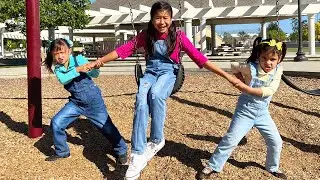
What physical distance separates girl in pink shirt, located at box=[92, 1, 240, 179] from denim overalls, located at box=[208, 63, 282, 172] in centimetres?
29

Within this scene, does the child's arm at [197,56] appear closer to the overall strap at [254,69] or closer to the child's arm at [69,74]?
the overall strap at [254,69]

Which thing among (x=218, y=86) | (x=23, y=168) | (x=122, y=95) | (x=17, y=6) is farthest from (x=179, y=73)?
(x=17, y=6)

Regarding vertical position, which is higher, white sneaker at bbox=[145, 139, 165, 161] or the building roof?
the building roof

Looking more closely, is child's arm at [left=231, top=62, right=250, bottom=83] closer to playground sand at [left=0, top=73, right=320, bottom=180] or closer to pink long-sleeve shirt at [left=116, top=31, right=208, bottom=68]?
pink long-sleeve shirt at [left=116, top=31, right=208, bottom=68]

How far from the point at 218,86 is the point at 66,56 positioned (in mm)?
4094

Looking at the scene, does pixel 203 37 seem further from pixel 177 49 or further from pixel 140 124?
pixel 140 124

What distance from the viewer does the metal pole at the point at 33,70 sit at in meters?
4.72

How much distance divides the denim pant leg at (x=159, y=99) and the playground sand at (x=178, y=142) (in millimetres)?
527

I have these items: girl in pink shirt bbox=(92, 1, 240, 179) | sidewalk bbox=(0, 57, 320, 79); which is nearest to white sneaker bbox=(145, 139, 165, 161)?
girl in pink shirt bbox=(92, 1, 240, 179)

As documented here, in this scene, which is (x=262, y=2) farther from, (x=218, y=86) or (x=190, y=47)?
(x=190, y=47)

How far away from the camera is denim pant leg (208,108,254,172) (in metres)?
3.79

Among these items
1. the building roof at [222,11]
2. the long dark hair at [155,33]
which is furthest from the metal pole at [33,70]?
the building roof at [222,11]

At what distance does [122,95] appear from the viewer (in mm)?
6789

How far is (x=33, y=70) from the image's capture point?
15.5ft
